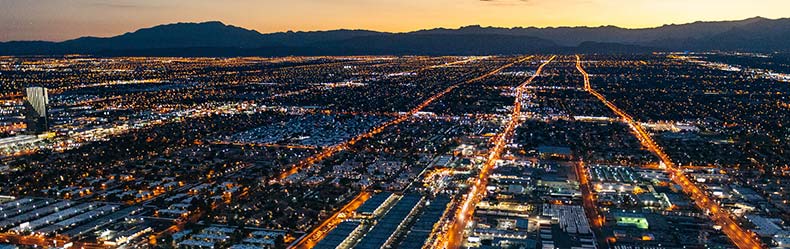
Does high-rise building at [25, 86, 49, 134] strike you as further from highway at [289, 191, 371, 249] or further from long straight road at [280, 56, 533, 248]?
highway at [289, 191, 371, 249]

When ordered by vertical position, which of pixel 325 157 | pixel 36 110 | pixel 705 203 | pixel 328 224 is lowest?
pixel 705 203

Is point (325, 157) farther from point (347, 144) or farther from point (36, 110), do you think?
point (36, 110)

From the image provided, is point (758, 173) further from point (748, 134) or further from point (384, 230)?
point (384, 230)

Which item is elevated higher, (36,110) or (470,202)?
(36,110)

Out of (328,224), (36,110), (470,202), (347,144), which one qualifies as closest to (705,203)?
(470,202)

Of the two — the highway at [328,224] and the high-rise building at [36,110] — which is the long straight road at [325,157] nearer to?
the highway at [328,224]

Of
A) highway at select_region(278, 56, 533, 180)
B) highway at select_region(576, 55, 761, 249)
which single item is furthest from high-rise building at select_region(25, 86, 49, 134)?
highway at select_region(576, 55, 761, 249)

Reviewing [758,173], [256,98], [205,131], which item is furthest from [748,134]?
[256,98]

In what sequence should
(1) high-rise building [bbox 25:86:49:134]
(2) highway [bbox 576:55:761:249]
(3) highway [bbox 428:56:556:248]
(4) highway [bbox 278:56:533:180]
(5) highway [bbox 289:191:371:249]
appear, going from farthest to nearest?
(1) high-rise building [bbox 25:86:49:134] → (4) highway [bbox 278:56:533:180] → (2) highway [bbox 576:55:761:249] → (3) highway [bbox 428:56:556:248] → (5) highway [bbox 289:191:371:249]

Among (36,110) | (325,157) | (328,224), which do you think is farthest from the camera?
(36,110)
